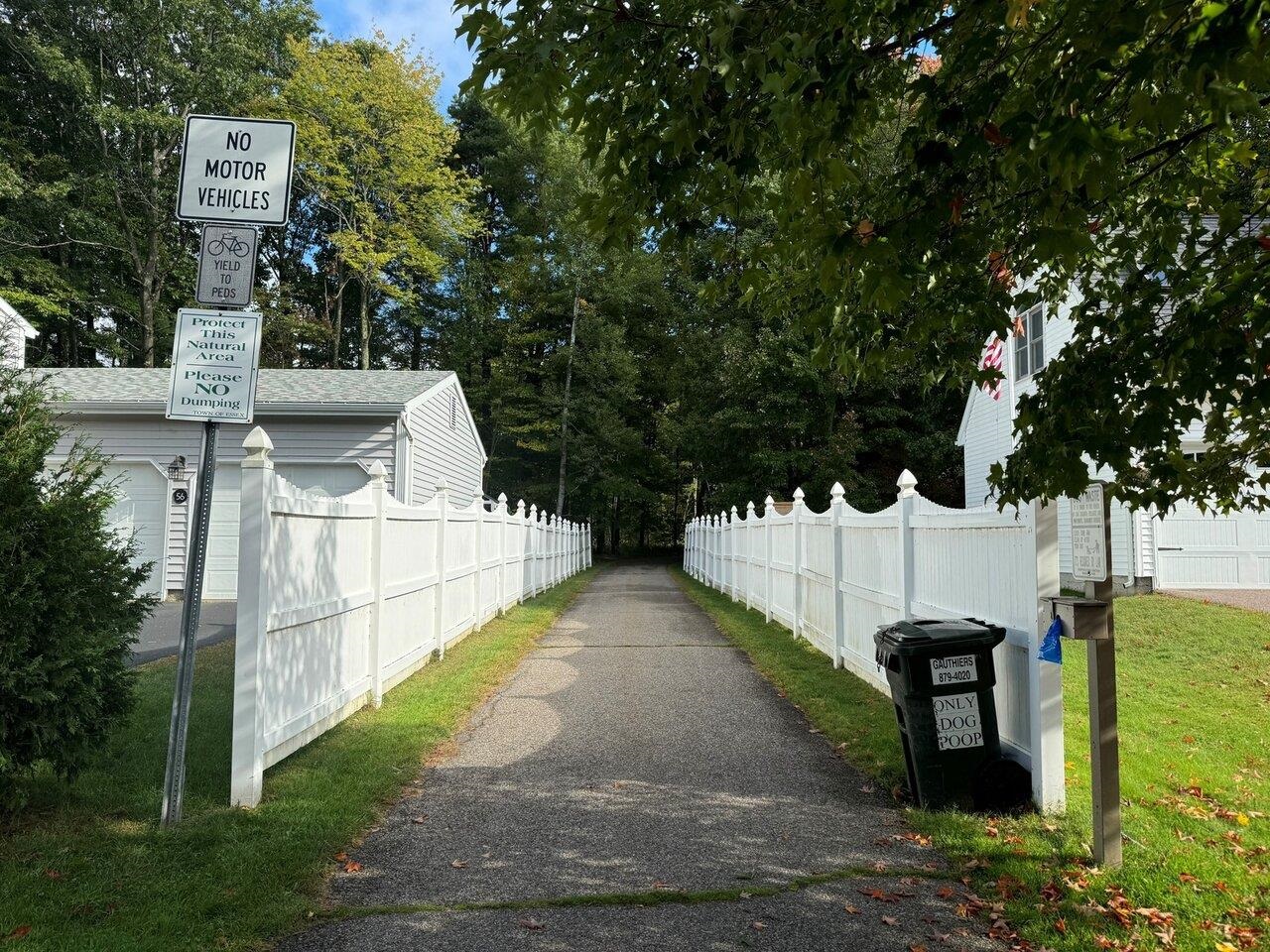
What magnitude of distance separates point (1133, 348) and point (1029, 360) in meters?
15.1

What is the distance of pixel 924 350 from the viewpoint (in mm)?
3859

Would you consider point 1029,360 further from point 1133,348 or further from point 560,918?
point 560,918

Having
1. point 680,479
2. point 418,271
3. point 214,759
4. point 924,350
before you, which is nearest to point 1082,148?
point 924,350

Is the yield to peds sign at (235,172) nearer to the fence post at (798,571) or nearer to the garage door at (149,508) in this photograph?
the fence post at (798,571)

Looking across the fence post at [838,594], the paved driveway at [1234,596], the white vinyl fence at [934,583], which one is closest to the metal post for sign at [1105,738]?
the white vinyl fence at [934,583]

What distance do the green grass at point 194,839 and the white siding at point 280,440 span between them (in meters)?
9.23

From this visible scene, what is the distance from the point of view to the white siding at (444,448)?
642 inches

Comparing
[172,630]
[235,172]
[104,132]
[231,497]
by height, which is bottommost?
[172,630]

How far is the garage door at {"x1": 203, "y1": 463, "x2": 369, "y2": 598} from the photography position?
591 inches

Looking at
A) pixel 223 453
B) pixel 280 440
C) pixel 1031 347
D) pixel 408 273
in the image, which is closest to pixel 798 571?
pixel 1031 347

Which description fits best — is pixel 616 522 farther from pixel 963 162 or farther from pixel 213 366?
pixel 963 162

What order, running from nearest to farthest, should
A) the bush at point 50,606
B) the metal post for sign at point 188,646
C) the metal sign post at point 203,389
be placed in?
the bush at point 50,606
the metal post for sign at point 188,646
the metal sign post at point 203,389

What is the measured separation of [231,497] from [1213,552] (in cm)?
1701

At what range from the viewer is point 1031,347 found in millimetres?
16703
